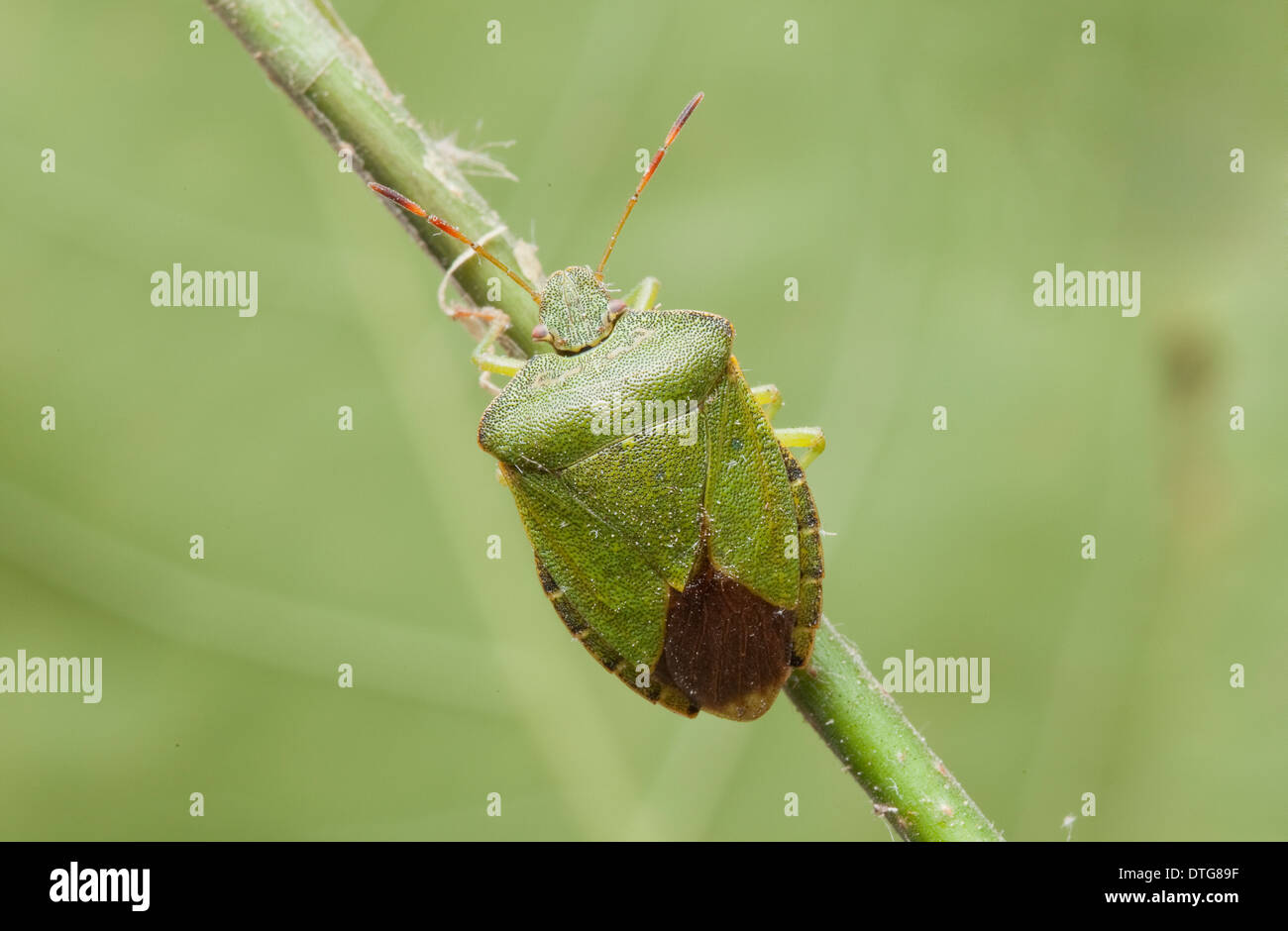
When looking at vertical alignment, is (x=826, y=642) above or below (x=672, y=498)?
below

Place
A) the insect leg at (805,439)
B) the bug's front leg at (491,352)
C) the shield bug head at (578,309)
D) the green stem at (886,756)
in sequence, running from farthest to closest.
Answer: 1. the insect leg at (805,439)
2. the shield bug head at (578,309)
3. the bug's front leg at (491,352)
4. the green stem at (886,756)

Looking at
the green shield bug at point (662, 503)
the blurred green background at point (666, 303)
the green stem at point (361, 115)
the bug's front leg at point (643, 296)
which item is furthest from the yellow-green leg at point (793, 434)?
the blurred green background at point (666, 303)

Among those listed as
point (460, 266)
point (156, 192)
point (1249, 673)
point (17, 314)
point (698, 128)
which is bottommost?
point (1249, 673)

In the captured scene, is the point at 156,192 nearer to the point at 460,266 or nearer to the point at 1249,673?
the point at 460,266

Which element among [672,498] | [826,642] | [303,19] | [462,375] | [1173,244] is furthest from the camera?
[1173,244]

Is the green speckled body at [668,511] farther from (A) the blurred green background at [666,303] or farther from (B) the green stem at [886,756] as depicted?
(A) the blurred green background at [666,303]

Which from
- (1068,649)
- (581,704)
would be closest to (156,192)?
(581,704)

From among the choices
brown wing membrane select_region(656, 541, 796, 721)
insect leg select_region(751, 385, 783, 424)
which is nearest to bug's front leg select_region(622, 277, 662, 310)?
insect leg select_region(751, 385, 783, 424)
